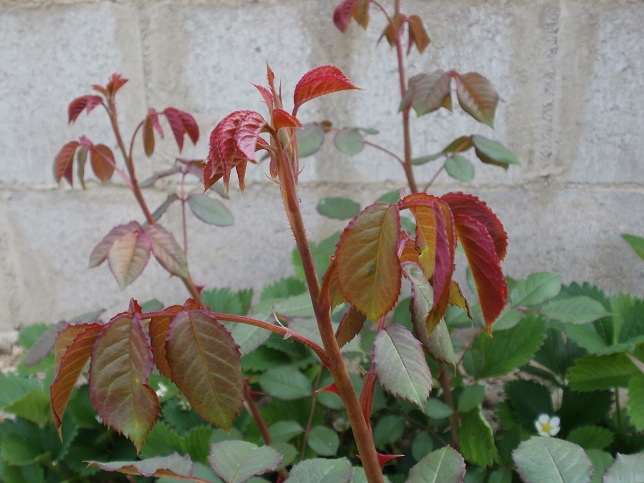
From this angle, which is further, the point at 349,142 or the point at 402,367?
the point at 349,142

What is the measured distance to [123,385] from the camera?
1.52 feet

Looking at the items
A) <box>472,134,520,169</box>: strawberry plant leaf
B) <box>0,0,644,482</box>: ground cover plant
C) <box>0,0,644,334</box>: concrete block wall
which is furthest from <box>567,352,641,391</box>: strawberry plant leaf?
<box>0,0,644,334</box>: concrete block wall

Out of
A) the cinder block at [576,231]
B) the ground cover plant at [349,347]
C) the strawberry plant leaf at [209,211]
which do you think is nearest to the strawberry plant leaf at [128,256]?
the ground cover plant at [349,347]

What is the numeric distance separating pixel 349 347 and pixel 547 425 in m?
0.48

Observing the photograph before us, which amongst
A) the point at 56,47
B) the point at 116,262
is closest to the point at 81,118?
the point at 56,47

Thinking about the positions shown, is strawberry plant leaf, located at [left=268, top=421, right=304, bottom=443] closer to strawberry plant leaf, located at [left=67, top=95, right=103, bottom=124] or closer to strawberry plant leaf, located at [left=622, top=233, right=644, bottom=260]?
strawberry plant leaf, located at [left=67, top=95, right=103, bottom=124]

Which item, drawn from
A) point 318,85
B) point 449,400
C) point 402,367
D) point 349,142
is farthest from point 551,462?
point 349,142

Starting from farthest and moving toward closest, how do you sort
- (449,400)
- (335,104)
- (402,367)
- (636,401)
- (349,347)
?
(335,104), (449,400), (636,401), (349,347), (402,367)

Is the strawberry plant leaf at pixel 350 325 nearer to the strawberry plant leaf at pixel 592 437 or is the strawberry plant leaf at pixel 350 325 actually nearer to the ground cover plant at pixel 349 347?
the ground cover plant at pixel 349 347

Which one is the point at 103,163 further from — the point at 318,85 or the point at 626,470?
the point at 626,470

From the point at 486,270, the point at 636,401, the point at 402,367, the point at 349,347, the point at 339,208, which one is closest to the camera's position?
the point at 486,270

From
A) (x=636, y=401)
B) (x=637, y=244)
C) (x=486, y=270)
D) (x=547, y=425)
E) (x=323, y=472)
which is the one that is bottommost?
(x=547, y=425)

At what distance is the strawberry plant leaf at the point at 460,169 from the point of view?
1110 millimetres

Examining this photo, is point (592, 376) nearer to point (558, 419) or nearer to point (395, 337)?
point (558, 419)
